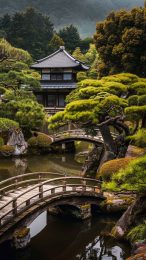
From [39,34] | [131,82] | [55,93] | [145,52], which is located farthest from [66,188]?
[39,34]

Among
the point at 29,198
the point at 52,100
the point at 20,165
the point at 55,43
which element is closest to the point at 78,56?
the point at 55,43

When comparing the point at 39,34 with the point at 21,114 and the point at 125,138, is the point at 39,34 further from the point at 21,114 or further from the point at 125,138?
the point at 125,138

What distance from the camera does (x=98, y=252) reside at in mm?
16906

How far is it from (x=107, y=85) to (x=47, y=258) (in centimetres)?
1402

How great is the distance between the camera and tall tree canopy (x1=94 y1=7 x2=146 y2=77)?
114 ft

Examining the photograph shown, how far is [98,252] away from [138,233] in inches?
93.2

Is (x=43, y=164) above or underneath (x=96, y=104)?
underneath

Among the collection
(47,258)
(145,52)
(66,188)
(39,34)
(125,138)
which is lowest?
(47,258)

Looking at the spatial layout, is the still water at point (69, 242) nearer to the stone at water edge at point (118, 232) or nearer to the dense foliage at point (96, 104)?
the stone at water edge at point (118, 232)

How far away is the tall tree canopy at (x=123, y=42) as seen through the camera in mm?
34812

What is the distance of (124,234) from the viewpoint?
56.6 ft

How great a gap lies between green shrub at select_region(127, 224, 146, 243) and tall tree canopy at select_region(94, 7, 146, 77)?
2140 centimetres

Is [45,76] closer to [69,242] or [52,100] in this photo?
[52,100]

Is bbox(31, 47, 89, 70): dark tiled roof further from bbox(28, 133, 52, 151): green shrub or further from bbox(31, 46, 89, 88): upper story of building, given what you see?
bbox(28, 133, 52, 151): green shrub
